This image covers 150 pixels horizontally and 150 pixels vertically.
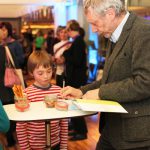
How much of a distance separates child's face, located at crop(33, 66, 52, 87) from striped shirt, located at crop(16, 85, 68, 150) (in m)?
0.05

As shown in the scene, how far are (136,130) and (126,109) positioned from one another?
4.9 inches

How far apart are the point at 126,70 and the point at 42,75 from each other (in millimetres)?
879

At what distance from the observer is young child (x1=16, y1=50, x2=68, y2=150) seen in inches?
89.4

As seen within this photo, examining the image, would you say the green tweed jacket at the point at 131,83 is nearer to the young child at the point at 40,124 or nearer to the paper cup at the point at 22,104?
the paper cup at the point at 22,104

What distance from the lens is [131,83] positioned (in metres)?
1.64

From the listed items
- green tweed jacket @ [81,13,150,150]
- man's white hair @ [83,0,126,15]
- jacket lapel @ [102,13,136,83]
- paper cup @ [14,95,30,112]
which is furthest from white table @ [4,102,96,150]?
man's white hair @ [83,0,126,15]

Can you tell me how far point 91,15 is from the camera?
1.79 meters

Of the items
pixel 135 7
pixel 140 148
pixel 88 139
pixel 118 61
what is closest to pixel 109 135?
pixel 140 148

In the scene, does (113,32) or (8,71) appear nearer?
(113,32)

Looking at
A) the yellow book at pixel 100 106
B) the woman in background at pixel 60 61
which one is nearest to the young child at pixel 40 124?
the yellow book at pixel 100 106

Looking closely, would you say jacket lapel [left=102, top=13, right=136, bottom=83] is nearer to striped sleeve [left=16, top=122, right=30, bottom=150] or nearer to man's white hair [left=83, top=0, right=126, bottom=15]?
man's white hair [left=83, top=0, right=126, bottom=15]

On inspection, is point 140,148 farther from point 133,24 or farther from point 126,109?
point 133,24

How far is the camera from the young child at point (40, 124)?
227cm

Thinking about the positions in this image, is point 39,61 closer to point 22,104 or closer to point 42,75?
point 42,75
